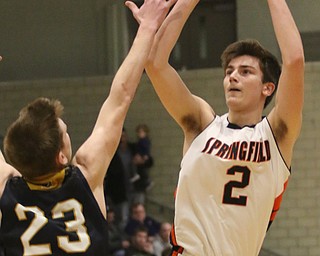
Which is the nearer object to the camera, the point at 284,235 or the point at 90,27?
the point at 284,235

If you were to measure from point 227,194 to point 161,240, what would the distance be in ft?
23.7

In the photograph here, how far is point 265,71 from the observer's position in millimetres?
4535

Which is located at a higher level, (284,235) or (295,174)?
(295,174)

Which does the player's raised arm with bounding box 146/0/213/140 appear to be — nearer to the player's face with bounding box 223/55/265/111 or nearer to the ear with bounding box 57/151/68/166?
the player's face with bounding box 223/55/265/111

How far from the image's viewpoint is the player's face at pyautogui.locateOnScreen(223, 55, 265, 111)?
4.43 metres

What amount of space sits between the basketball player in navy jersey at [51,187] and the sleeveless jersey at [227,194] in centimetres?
102

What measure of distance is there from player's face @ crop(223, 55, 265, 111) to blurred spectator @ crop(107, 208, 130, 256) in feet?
19.7

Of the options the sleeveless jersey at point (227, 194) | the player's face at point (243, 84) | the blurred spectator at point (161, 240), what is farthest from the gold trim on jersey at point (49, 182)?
the blurred spectator at point (161, 240)

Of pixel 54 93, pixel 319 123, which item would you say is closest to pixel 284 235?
pixel 319 123

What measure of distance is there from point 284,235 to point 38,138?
10.2 metres

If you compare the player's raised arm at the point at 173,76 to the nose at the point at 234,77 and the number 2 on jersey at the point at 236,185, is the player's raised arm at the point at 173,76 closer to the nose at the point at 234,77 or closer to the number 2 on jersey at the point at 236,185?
the nose at the point at 234,77

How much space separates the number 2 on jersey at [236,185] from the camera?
4297 mm

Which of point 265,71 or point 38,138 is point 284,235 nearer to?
point 265,71

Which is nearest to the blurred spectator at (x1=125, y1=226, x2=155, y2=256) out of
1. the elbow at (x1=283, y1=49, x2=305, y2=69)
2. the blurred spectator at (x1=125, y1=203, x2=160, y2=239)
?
the blurred spectator at (x1=125, y1=203, x2=160, y2=239)
